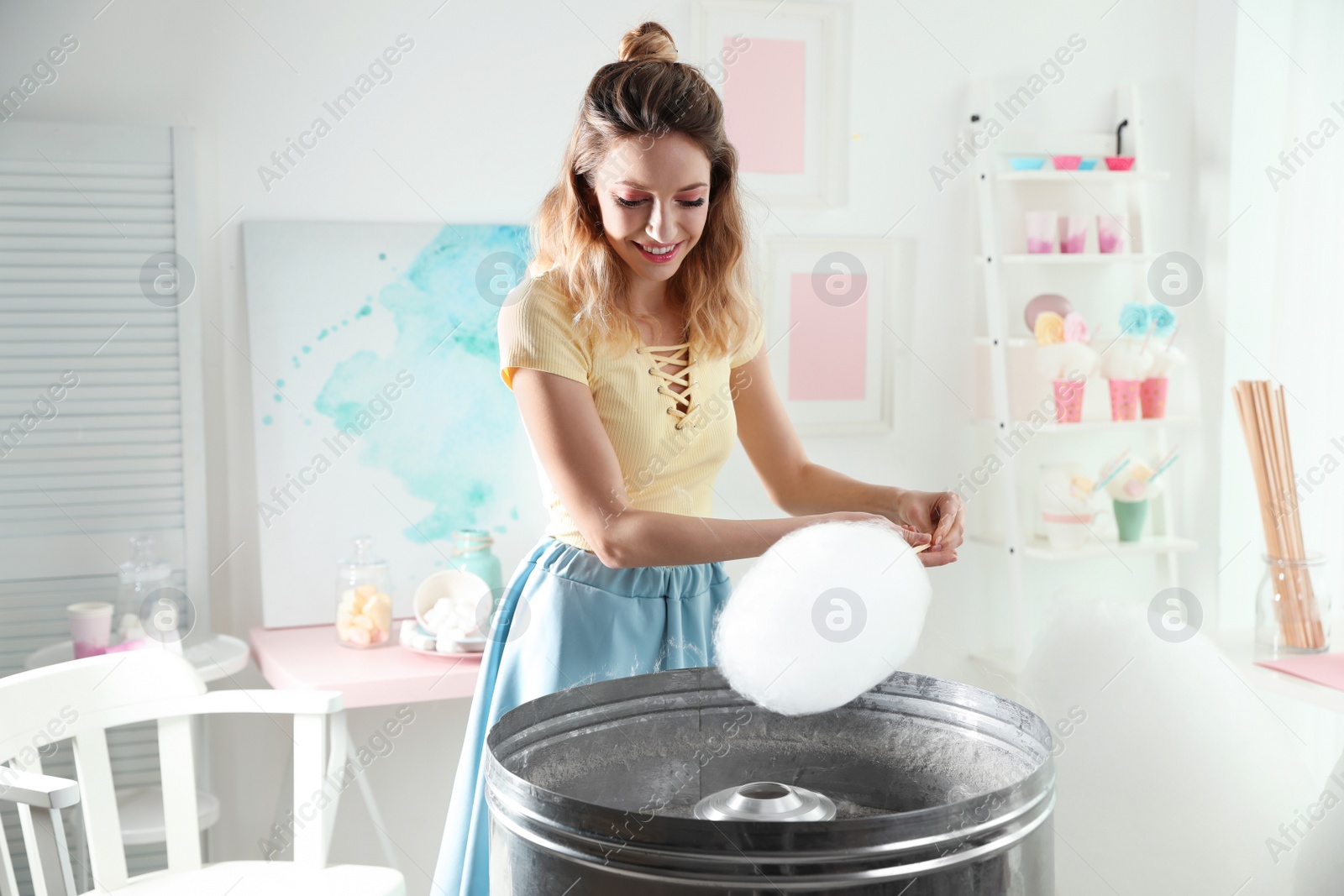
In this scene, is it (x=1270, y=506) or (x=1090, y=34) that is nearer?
(x=1270, y=506)

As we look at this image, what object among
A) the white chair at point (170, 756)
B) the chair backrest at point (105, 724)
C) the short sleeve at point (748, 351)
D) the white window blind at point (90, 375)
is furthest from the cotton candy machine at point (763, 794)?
the white window blind at point (90, 375)

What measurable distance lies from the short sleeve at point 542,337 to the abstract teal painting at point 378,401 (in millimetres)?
950

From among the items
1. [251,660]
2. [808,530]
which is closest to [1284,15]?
[808,530]

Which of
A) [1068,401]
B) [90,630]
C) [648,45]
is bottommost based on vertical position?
[90,630]

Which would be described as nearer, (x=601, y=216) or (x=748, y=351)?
(x=601, y=216)

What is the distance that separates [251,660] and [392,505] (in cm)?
43

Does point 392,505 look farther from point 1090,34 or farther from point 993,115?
point 1090,34

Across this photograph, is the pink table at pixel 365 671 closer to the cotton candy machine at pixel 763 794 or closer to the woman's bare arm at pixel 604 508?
the woman's bare arm at pixel 604 508

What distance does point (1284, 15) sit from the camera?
275cm

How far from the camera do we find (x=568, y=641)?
1514 millimetres

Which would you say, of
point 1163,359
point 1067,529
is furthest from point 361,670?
point 1163,359

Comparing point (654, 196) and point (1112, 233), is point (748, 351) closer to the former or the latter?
point (654, 196)

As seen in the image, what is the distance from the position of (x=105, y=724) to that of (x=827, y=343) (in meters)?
1.70

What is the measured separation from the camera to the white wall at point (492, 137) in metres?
2.27
